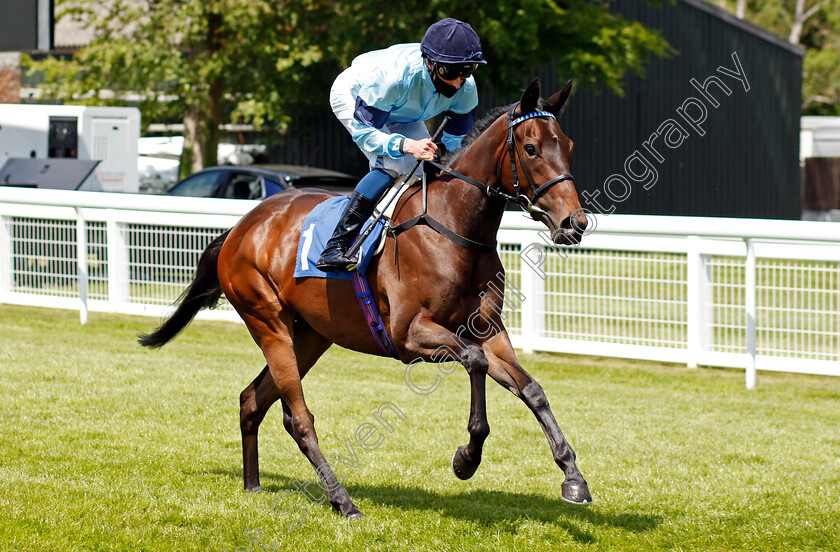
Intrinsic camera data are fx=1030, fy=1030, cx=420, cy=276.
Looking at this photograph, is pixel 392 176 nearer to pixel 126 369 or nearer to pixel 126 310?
pixel 126 369

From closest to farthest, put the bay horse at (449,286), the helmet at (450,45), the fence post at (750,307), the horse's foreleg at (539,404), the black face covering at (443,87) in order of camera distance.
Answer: the horse's foreleg at (539,404), the bay horse at (449,286), the helmet at (450,45), the black face covering at (443,87), the fence post at (750,307)

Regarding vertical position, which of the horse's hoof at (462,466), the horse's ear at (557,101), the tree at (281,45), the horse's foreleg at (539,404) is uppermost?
the tree at (281,45)

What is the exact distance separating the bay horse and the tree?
10.3 metres

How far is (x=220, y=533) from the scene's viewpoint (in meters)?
4.31

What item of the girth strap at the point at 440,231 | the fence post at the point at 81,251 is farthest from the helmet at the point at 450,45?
the fence post at the point at 81,251

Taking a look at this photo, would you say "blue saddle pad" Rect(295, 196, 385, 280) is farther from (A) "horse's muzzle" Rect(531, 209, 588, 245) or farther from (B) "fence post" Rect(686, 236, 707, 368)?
(B) "fence post" Rect(686, 236, 707, 368)

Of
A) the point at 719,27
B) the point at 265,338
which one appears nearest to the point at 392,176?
the point at 265,338

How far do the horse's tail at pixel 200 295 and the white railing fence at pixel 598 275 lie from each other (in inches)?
109

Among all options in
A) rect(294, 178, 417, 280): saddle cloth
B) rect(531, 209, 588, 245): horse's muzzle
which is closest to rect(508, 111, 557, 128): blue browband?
rect(531, 209, 588, 245): horse's muzzle

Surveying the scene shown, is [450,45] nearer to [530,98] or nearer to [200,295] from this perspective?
[530,98]

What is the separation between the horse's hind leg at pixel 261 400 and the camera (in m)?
5.06

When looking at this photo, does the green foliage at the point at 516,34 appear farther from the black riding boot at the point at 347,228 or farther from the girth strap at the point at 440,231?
the girth strap at the point at 440,231

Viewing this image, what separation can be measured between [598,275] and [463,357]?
4.49 metres

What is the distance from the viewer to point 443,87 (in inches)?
176
